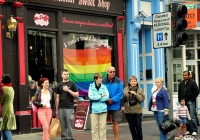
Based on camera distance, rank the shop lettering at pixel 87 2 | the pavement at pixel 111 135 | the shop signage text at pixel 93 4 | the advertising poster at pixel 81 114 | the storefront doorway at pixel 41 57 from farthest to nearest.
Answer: the shop lettering at pixel 87 2
the shop signage text at pixel 93 4
the storefront doorway at pixel 41 57
the advertising poster at pixel 81 114
the pavement at pixel 111 135

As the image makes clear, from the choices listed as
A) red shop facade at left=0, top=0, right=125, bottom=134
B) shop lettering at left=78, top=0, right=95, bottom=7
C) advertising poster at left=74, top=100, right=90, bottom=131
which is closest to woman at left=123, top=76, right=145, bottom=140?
→ advertising poster at left=74, top=100, right=90, bottom=131

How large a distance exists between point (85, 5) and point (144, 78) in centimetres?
447

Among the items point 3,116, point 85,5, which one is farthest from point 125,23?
point 3,116

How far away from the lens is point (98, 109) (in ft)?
34.6

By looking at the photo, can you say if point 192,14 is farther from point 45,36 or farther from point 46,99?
point 46,99

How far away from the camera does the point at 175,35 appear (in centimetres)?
1119

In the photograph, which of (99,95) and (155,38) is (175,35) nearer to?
(155,38)

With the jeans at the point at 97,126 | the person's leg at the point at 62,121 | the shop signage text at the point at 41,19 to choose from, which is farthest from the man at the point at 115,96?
the shop signage text at the point at 41,19

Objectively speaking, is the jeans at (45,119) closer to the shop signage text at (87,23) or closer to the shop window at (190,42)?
the shop signage text at (87,23)

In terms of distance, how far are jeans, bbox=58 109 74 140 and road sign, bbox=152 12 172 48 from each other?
9.26 ft

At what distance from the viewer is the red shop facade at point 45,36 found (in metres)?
13.5

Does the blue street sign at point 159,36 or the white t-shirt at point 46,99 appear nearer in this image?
the white t-shirt at point 46,99

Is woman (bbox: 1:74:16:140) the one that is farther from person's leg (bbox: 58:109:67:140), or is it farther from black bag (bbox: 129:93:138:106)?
black bag (bbox: 129:93:138:106)

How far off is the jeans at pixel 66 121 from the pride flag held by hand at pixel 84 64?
4.13 metres
